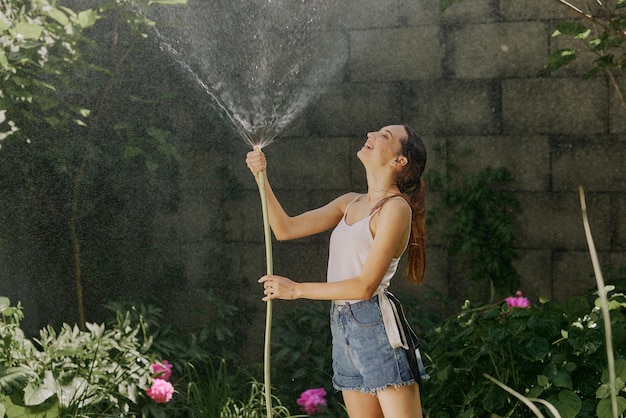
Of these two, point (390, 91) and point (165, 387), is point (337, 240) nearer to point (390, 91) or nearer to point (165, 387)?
point (165, 387)

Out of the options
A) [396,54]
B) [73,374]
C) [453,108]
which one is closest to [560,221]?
[453,108]

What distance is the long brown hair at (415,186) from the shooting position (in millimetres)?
2037

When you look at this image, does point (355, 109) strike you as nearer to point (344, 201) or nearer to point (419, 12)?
point (419, 12)

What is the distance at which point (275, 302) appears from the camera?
3.65 metres

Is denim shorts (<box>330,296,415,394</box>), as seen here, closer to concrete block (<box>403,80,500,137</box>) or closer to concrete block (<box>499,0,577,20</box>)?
concrete block (<box>403,80,500,137</box>)

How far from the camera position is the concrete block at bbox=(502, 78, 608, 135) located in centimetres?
323

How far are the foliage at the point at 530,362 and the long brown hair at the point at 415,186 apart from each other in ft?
1.42

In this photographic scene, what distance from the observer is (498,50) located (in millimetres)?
3316

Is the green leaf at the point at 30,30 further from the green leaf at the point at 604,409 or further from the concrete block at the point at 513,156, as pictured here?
the green leaf at the point at 604,409

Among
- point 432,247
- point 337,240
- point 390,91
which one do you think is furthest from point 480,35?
point 337,240

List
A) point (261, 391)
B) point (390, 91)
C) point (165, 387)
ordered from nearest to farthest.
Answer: point (165, 387) → point (261, 391) → point (390, 91)

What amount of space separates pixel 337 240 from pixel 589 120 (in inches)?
62.5

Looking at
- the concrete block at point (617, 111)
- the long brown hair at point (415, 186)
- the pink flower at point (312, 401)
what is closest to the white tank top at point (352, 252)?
the long brown hair at point (415, 186)

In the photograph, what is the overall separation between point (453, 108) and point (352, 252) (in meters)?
1.53
